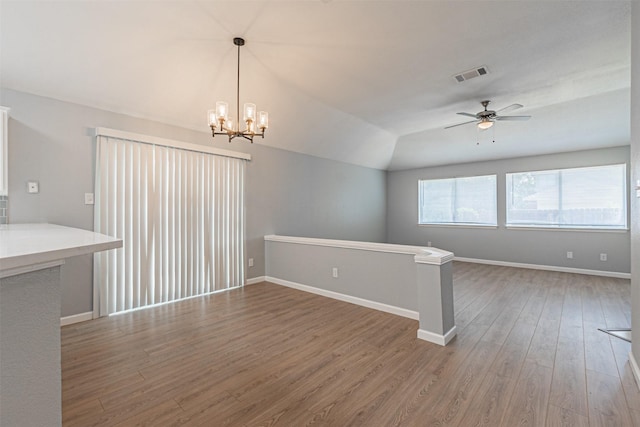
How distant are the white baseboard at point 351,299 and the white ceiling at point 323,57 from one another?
2.38m

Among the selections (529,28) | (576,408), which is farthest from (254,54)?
(576,408)

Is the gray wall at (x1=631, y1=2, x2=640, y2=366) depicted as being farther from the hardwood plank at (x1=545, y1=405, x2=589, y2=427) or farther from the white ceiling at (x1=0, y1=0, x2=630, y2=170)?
the hardwood plank at (x1=545, y1=405, x2=589, y2=427)

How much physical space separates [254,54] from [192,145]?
1536 millimetres

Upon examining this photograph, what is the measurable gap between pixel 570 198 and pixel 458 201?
2108 millimetres

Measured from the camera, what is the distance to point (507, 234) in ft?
20.4

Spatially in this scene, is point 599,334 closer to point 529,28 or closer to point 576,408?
point 576,408

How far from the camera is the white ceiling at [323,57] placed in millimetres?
2354

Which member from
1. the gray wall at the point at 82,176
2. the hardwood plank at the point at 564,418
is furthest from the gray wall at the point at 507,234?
the hardwood plank at the point at 564,418

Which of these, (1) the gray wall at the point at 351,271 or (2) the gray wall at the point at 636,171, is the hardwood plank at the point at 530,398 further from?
(1) the gray wall at the point at 351,271

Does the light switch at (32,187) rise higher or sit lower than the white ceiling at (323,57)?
lower

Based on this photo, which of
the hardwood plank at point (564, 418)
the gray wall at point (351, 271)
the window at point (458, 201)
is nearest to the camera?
the hardwood plank at point (564, 418)

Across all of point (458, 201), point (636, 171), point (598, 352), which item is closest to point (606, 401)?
point (598, 352)

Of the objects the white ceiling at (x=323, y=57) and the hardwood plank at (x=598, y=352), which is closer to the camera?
the hardwood plank at (x=598, y=352)

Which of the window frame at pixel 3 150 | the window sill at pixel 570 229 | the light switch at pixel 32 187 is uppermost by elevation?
the window frame at pixel 3 150
